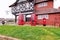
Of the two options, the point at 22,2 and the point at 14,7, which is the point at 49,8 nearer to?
the point at 22,2

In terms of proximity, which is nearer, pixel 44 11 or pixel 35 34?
pixel 35 34

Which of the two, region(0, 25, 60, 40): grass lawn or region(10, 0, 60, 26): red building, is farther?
region(10, 0, 60, 26): red building

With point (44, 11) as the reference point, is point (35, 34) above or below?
below

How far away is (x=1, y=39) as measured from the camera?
1191 centimetres

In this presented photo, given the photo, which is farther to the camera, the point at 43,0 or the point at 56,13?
the point at 43,0

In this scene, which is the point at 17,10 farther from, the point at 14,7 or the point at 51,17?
the point at 51,17

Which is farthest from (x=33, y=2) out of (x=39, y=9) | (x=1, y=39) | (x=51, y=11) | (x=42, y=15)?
(x=1, y=39)

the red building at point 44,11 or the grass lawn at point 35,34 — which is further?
the red building at point 44,11

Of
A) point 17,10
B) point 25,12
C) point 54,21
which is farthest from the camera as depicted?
point 17,10

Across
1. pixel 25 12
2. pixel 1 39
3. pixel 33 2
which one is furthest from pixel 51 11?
pixel 1 39

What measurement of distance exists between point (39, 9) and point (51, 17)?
7.14 metres

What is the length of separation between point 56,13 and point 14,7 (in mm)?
20549

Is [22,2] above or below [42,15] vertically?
above

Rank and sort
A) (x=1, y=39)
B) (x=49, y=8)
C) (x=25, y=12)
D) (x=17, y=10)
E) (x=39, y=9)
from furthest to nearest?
(x=17, y=10), (x=25, y=12), (x=39, y=9), (x=49, y=8), (x=1, y=39)
